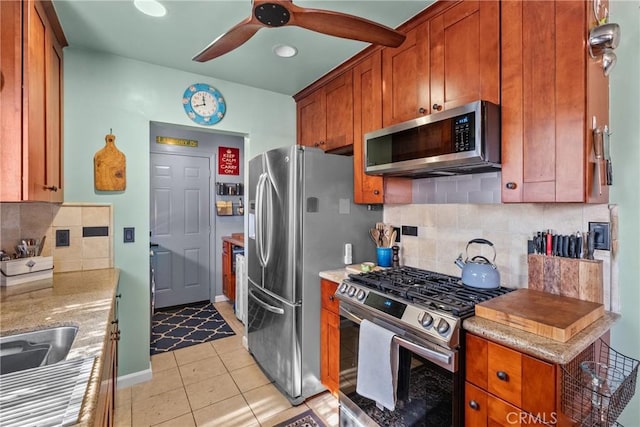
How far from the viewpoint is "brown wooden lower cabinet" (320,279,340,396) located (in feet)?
6.72

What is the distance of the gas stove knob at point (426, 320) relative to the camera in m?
1.31

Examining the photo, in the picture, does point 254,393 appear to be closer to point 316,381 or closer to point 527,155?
point 316,381

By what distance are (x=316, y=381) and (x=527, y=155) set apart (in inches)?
77.6

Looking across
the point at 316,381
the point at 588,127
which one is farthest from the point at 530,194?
the point at 316,381

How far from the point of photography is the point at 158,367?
2559 millimetres

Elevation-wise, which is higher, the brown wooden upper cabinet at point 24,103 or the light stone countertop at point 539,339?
the brown wooden upper cabinet at point 24,103

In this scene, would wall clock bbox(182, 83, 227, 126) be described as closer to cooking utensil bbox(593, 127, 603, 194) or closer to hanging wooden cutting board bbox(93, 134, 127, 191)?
hanging wooden cutting board bbox(93, 134, 127, 191)

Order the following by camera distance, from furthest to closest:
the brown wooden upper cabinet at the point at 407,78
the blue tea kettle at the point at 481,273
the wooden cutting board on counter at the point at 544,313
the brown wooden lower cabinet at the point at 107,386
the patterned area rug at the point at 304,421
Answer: the patterned area rug at the point at 304,421 → the brown wooden upper cabinet at the point at 407,78 → the blue tea kettle at the point at 481,273 → the wooden cutting board on counter at the point at 544,313 → the brown wooden lower cabinet at the point at 107,386

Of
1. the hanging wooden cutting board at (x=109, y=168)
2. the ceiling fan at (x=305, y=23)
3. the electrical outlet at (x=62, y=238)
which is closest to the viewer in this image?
the ceiling fan at (x=305, y=23)

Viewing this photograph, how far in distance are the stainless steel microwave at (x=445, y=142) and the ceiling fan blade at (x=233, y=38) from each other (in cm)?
93

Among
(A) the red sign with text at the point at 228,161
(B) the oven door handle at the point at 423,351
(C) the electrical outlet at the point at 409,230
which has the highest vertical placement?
(A) the red sign with text at the point at 228,161

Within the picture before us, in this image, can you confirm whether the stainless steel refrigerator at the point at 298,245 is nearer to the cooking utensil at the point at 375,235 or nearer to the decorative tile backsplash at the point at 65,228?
the cooking utensil at the point at 375,235

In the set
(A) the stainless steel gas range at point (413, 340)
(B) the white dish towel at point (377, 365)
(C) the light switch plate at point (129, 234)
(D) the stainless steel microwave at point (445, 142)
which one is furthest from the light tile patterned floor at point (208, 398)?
(D) the stainless steel microwave at point (445, 142)

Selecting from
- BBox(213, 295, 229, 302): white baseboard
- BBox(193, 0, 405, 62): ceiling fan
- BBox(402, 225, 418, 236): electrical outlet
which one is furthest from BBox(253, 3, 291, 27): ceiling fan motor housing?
BBox(213, 295, 229, 302): white baseboard
